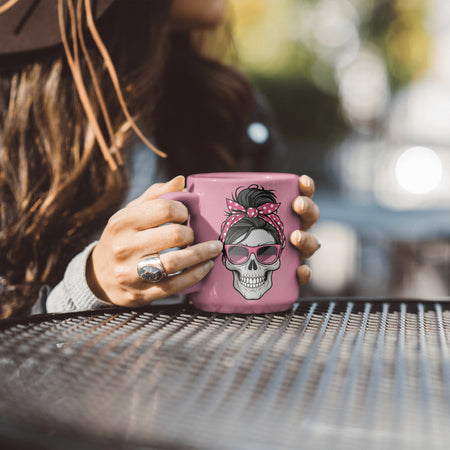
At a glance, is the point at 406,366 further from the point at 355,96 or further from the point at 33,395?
the point at 355,96

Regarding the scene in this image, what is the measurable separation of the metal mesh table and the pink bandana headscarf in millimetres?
96

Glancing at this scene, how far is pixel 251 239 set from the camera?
573mm

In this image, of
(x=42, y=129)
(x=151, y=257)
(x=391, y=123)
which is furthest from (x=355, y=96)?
(x=151, y=257)

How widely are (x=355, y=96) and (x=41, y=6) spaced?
4.92m

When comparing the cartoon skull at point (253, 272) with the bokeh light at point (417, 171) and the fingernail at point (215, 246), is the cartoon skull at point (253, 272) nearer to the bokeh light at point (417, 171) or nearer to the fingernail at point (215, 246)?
the fingernail at point (215, 246)

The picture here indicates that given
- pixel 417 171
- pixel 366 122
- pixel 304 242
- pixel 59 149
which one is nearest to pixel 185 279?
pixel 304 242

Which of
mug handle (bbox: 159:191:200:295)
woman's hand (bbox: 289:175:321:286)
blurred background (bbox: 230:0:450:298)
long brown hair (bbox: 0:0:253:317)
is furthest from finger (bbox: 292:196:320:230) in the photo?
blurred background (bbox: 230:0:450:298)

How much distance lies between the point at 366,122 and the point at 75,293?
4.96 metres

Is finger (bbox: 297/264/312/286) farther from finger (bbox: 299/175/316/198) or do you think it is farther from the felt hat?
the felt hat

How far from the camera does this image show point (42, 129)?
968mm

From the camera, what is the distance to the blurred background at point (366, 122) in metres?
2.89

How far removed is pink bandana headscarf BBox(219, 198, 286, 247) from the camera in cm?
57

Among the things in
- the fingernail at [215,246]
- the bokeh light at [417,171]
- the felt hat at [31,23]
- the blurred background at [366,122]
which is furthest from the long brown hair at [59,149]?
the bokeh light at [417,171]

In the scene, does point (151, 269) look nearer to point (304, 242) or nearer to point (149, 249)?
point (149, 249)
